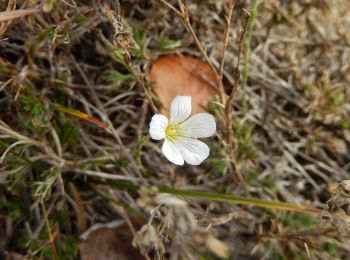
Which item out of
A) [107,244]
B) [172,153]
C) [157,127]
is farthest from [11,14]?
[107,244]

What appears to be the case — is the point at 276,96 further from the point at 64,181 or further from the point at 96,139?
the point at 64,181

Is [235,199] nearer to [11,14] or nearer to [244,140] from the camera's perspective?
[244,140]

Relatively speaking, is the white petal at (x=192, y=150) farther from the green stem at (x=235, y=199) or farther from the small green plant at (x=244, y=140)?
the small green plant at (x=244, y=140)

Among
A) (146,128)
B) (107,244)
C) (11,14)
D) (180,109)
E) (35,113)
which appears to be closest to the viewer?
(11,14)

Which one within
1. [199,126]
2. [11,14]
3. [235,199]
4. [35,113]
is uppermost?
[11,14]

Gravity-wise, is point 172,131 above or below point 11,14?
below

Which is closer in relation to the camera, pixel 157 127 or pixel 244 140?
pixel 157 127

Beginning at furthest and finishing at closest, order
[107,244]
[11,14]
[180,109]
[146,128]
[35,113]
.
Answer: [146,128] < [107,244] < [35,113] < [180,109] < [11,14]
